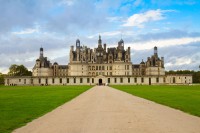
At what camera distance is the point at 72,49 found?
122625 millimetres

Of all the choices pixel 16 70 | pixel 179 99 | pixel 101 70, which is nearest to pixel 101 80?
pixel 101 70

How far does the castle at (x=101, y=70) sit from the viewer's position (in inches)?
4601

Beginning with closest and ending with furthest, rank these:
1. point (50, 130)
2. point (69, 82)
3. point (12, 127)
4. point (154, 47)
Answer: point (50, 130), point (12, 127), point (69, 82), point (154, 47)

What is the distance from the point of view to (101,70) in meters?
122

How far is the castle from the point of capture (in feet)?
383

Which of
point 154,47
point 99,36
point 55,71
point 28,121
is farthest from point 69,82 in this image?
point 28,121

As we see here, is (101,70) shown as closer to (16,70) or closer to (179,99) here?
(16,70)

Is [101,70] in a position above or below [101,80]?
above

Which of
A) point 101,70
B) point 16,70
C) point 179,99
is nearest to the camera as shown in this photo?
point 179,99

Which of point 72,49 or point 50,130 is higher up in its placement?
point 72,49

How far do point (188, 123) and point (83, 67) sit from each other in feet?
356

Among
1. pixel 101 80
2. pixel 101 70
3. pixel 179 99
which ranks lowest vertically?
pixel 179 99

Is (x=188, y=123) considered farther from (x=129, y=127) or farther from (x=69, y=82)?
(x=69, y=82)

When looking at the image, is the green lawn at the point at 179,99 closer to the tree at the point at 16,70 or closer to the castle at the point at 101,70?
the castle at the point at 101,70
